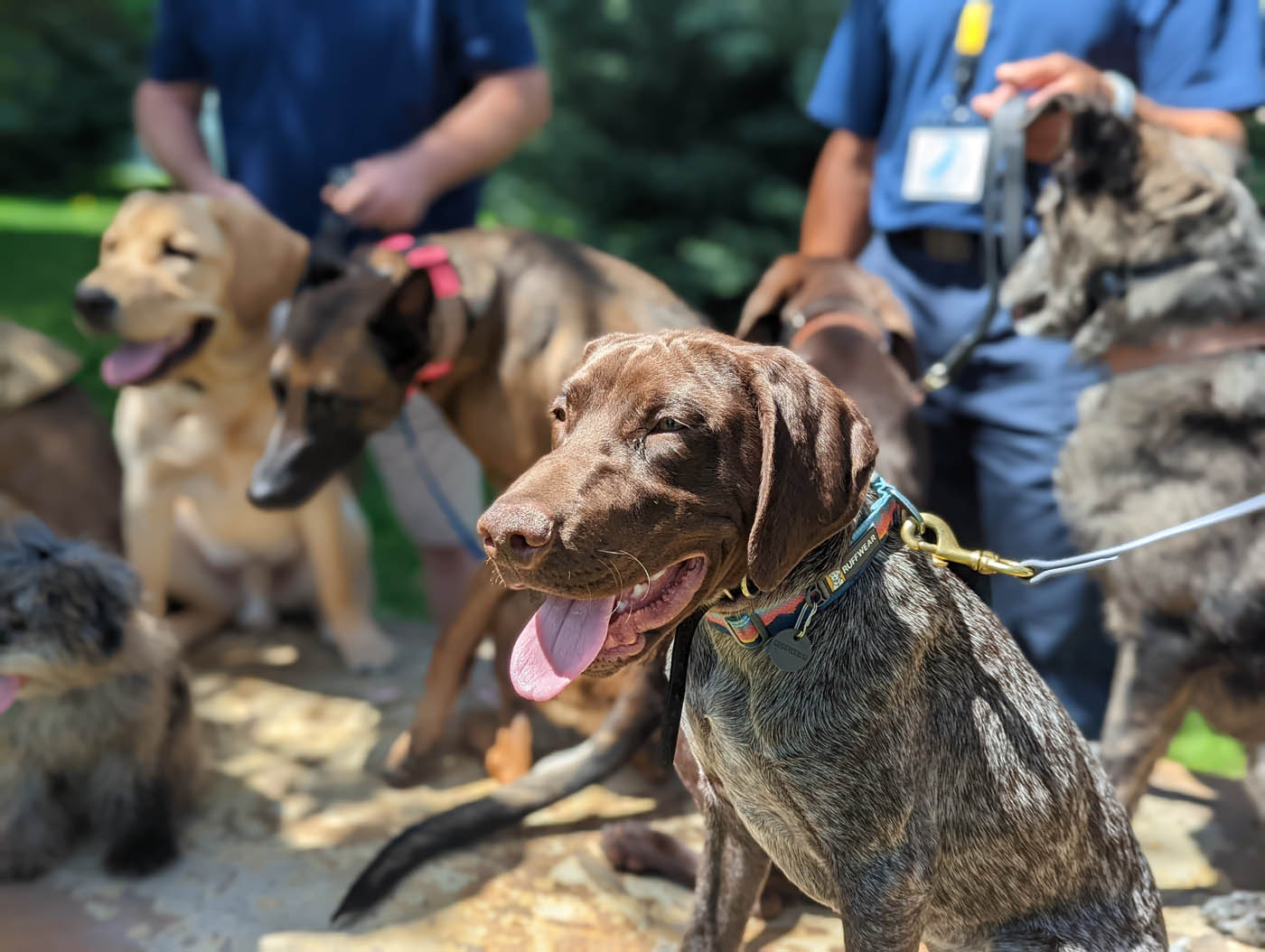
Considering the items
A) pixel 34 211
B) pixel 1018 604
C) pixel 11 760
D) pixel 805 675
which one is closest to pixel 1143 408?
pixel 1018 604

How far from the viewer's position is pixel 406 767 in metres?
3.83

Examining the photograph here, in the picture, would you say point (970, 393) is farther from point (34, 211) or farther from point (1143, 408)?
point (34, 211)

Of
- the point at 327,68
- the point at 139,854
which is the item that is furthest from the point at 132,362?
the point at 139,854

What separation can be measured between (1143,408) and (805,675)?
73.1 inches

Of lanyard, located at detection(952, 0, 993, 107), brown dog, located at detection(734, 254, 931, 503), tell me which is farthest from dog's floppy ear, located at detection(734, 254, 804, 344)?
lanyard, located at detection(952, 0, 993, 107)

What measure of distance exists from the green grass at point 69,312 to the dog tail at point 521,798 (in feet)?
7.52

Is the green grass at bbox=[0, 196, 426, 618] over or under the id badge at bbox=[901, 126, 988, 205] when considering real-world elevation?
under

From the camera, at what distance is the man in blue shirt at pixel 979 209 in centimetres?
362

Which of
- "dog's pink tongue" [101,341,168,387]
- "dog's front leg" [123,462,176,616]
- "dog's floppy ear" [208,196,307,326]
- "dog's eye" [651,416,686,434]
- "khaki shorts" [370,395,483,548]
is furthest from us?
"khaki shorts" [370,395,483,548]

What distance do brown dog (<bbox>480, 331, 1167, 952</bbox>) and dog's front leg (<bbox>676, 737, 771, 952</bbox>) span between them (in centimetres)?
14

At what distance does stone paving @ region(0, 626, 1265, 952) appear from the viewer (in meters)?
3.01

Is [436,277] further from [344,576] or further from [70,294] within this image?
[70,294]

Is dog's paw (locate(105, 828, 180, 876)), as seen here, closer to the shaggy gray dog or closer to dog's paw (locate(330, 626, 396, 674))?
dog's paw (locate(330, 626, 396, 674))

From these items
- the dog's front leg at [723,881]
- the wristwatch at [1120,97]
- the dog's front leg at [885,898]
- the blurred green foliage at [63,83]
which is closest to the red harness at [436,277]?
the dog's front leg at [723,881]
